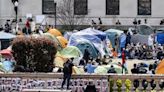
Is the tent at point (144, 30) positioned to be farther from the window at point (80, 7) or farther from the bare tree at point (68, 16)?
the window at point (80, 7)

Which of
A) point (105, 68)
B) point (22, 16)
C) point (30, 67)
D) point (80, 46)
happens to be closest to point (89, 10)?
point (22, 16)

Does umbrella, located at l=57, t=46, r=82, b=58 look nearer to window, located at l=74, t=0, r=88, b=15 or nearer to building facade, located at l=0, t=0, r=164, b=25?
building facade, located at l=0, t=0, r=164, b=25

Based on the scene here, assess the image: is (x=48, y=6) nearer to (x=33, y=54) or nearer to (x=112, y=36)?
(x=112, y=36)

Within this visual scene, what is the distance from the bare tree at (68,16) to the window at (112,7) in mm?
2691

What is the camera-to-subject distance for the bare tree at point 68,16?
211 ft

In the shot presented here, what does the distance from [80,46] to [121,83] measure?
73.0 feet

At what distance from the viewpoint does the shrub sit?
25.5 meters

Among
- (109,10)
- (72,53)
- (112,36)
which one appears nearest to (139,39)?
(112,36)

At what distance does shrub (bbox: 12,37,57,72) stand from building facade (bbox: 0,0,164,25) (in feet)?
128

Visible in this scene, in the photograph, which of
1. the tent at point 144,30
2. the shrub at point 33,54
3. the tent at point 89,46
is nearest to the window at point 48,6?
the tent at point 144,30

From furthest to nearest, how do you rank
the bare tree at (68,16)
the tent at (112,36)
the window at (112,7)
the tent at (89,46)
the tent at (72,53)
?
1. the window at (112,7)
2. the bare tree at (68,16)
3. the tent at (112,36)
4. the tent at (89,46)
5. the tent at (72,53)

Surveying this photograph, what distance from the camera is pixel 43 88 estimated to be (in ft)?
78.5

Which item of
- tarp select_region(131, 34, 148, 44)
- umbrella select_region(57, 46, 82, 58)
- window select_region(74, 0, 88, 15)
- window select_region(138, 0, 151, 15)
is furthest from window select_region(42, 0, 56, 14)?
umbrella select_region(57, 46, 82, 58)

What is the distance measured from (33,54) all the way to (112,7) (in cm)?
4122
